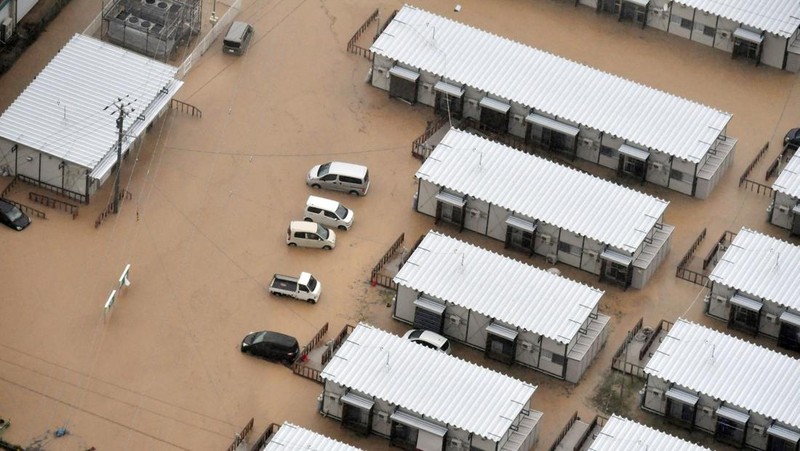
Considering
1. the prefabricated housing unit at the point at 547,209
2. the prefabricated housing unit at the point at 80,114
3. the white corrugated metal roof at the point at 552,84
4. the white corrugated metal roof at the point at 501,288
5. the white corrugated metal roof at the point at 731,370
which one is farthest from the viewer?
the white corrugated metal roof at the point at 552,84

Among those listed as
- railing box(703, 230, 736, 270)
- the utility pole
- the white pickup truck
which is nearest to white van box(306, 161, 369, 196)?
the white pickup truck

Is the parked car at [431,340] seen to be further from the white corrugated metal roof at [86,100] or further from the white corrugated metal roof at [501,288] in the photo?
the white corrugated metal roof at [86,100]

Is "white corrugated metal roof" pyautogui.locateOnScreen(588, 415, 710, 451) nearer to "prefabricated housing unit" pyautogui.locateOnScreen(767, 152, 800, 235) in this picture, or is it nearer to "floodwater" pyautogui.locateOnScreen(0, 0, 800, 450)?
"floodwater" pyautogui.locateOnScreen(0, 0, 800, 450)

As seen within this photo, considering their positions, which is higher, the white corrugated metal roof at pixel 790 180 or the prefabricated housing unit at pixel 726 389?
the white corrugated metal roof at pixel 790 180

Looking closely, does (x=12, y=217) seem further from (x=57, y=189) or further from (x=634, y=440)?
(x=634, y=440)

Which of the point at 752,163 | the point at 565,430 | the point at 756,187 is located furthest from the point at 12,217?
the point at 752,163

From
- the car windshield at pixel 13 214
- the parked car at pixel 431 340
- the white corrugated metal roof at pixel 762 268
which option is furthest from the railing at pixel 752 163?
the car windshield at pixel 13 214

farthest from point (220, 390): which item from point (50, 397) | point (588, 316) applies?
point (588, 316)

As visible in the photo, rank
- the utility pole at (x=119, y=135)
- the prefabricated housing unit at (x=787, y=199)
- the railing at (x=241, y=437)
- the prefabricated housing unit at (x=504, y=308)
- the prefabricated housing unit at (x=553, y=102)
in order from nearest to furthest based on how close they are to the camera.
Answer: the railing at (x=241, y=437) < the prefabricated housing unit at (x=504, y=308) < the utility pole at (x=119, y=135) < the prefabricated housing unit at (x=787, y=199) < the prefabricated housing unit at (x=553, y=102)
